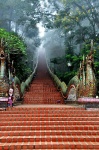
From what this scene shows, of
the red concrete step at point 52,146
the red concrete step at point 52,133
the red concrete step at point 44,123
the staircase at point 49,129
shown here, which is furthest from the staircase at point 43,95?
the red concrete step at point 52,146

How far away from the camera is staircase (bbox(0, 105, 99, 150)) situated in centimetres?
575

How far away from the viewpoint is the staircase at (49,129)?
575 cm

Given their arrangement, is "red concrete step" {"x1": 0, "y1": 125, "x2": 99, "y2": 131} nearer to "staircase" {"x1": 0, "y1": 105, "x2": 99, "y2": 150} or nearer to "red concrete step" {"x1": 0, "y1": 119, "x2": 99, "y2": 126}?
"staircase" {"x1": 0, "y1": 105, "x2": 99, "y2": 150}

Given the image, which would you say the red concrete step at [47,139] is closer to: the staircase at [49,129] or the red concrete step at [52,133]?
the staircase at [49,129]

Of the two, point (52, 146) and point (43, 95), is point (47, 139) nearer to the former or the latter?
point (52, 146)

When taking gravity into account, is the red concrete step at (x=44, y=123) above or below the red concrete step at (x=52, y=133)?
above

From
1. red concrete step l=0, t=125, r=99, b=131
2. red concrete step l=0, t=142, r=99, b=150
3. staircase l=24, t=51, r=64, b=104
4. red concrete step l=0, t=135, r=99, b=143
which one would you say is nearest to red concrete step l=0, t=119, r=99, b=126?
red concrete step l=0, t=125, r=99, b=131

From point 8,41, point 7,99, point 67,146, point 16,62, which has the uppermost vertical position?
point 8,41

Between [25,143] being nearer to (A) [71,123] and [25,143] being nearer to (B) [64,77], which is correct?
(A) [71,123]

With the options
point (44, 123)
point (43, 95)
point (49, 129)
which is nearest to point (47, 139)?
point (49, 129)

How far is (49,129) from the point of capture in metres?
6.98

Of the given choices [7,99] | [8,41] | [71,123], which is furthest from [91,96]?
[8,41]

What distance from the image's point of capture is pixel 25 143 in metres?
5.88

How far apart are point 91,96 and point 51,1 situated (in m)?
21.1
